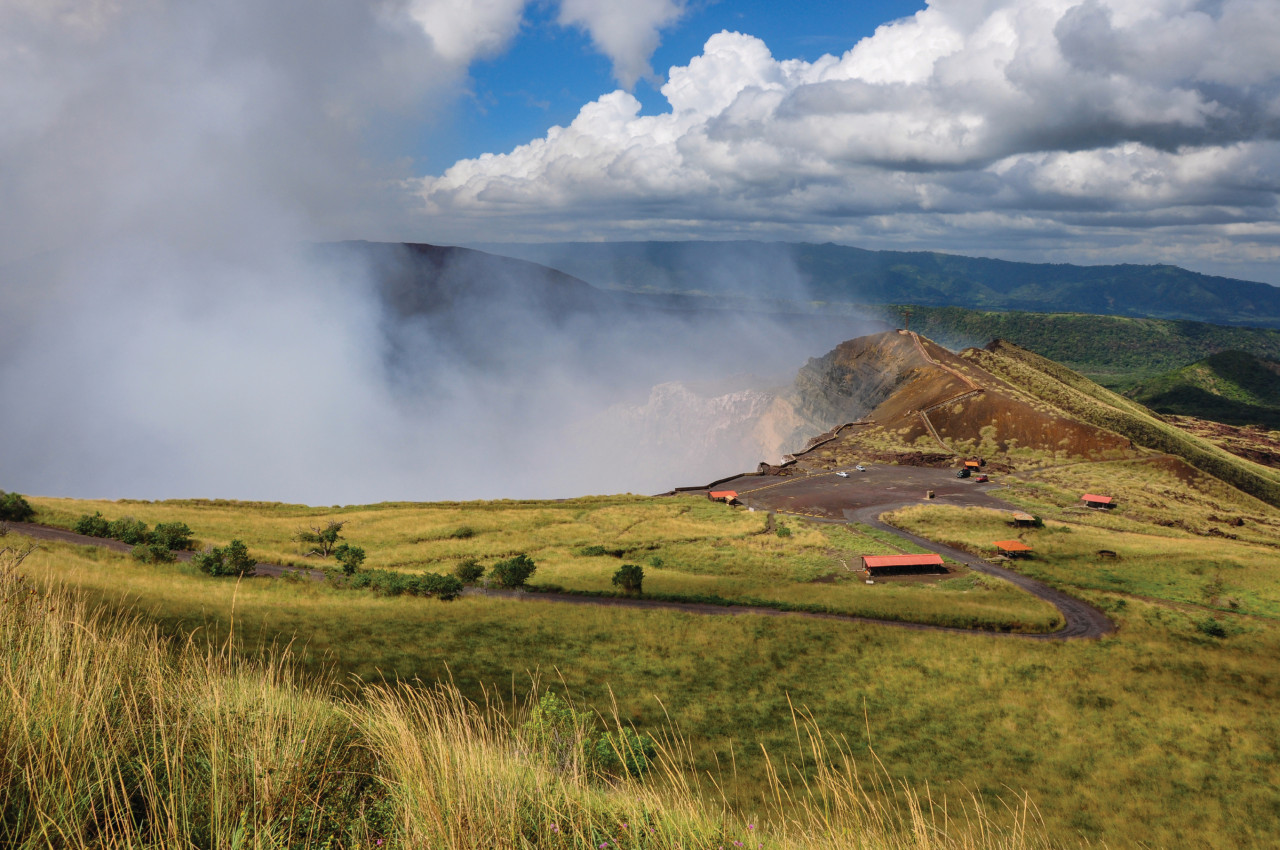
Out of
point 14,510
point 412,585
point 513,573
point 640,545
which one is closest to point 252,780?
point 412,585

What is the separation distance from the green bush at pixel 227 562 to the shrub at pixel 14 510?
21899mm

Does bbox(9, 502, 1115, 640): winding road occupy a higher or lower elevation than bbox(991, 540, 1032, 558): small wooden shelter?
lower

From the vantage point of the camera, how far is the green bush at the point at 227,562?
34.2 meters

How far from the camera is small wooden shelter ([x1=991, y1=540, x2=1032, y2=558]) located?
50.3m

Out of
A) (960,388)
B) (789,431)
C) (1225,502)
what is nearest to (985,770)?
(1225,502)

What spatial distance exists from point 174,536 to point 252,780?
153ft

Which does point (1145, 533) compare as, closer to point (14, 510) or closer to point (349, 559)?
point (349, 559)

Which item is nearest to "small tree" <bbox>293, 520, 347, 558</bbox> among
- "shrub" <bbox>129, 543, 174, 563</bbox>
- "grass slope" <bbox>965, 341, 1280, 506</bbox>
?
"shrub" <bbox>129, 543, 174, 563</bbox>

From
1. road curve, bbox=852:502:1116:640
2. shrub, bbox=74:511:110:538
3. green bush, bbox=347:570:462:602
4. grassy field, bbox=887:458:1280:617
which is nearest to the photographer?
green bush, bbox=347:570:462:602

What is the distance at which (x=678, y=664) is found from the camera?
2692cm

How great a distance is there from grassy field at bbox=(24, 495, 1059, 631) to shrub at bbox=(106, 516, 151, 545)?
14.5 feet

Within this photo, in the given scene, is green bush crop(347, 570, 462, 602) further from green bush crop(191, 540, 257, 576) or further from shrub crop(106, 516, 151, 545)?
shrub crop(106, 516, 151, 545)

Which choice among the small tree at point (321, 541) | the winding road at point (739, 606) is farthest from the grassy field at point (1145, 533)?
the small tree at point (321, 541)

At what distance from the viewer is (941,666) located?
28469 mm
